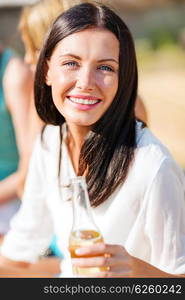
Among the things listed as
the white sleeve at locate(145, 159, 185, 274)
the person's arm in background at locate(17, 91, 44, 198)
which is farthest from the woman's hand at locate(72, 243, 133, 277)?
the person's arm in background at locate(17, 91, 44, 198)

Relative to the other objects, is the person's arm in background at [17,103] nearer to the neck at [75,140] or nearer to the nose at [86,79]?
the neck at [75,140]

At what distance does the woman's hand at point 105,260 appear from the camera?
1588mm

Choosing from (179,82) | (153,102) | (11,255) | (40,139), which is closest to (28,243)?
(11,255)

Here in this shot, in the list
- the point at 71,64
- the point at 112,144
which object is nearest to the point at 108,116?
the point at 112,144

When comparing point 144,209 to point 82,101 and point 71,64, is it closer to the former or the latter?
point 82,101

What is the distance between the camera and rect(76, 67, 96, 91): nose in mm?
1855

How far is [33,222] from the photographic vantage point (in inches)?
87.7

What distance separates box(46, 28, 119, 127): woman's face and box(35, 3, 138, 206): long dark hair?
2 cm

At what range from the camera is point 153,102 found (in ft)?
25.3

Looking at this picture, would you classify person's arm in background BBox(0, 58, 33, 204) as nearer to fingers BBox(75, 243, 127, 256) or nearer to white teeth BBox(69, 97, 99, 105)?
white teeth BBox(69, 97, 99, 105)

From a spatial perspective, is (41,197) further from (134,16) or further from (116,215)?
(134,16)

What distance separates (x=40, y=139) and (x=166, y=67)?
690 centimetres

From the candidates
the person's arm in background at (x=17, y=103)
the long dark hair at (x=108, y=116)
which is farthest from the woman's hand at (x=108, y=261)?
the person's arm in background at (x=17, y=103)

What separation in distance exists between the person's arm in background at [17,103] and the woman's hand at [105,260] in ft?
4.13
